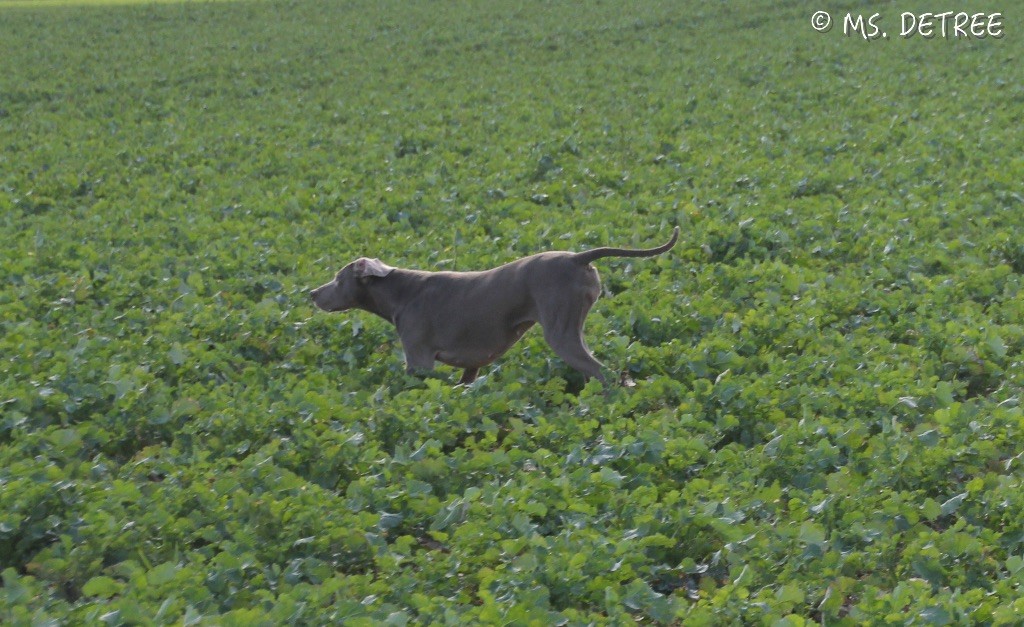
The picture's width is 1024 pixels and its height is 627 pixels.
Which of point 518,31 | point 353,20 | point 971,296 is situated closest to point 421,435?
point 971,296

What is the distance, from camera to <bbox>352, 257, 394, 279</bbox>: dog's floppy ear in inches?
360

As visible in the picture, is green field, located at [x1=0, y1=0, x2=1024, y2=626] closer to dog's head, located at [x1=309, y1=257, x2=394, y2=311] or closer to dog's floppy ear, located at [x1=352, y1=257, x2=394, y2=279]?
dog's head, located at [x1=309, y1=257, x2=394, y2=311]

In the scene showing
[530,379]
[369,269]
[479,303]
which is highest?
[369,269]

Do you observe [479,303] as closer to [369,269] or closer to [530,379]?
[530,379]

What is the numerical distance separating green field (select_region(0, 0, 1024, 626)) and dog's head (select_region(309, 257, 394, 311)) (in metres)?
0.25

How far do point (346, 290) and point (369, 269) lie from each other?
34 cm

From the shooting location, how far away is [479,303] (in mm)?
8648

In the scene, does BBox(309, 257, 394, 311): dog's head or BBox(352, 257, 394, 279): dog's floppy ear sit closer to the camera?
BBox(352, 257, 394, 279): dog's floppy ear

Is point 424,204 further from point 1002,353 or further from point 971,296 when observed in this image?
point 1002,353

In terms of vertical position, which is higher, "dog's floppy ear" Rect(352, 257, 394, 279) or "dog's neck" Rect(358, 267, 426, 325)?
"dog's floppy ear" Rect(352, 257, 394, 279)

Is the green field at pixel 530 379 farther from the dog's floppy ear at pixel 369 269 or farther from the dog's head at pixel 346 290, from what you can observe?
the dog's floppy ear at pixel 369 269

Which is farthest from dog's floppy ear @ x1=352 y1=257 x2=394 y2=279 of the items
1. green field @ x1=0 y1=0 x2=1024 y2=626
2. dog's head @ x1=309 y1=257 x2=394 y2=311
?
green field @ x1=0 y1=0 x2=1024 y2=626

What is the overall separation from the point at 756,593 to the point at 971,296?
5343 mm

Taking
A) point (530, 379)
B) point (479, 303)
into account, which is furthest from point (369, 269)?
point (530, 379)
